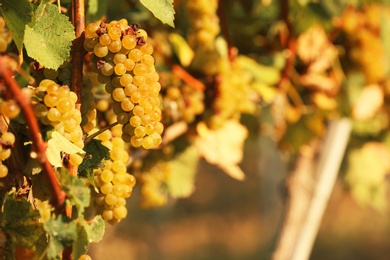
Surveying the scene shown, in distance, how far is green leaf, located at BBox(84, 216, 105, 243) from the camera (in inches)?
25.1

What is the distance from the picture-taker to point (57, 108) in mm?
570

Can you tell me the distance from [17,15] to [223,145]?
72 centimetres

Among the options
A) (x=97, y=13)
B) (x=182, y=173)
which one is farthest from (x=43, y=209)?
(x=182, y=173)

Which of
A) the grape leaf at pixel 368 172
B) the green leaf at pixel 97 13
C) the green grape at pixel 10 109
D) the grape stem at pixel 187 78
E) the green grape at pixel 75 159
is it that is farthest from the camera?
the grape leaf at pixel 368 172

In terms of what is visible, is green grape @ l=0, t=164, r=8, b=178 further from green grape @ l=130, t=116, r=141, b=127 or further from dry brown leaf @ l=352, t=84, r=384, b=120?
dry brown leaf @ l=352, t=84, r=384, b=120

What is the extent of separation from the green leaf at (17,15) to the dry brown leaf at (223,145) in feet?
2.05

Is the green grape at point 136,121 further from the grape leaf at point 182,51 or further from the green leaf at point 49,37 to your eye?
the grape leaf at point 182,51

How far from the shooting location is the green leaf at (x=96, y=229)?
25.1 inches

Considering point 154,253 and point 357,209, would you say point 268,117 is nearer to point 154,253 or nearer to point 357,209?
point 154,253

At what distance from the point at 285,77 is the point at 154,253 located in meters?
5.39

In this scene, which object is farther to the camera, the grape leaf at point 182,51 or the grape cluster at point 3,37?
the grape leaf at point 182,51

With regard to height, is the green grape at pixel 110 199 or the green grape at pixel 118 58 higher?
the green grape at pixel 118 58

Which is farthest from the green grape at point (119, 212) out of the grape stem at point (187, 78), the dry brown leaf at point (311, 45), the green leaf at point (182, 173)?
the dry brown leaf at point (311, 45)

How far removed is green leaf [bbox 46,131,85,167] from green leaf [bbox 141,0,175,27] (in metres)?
0.15
